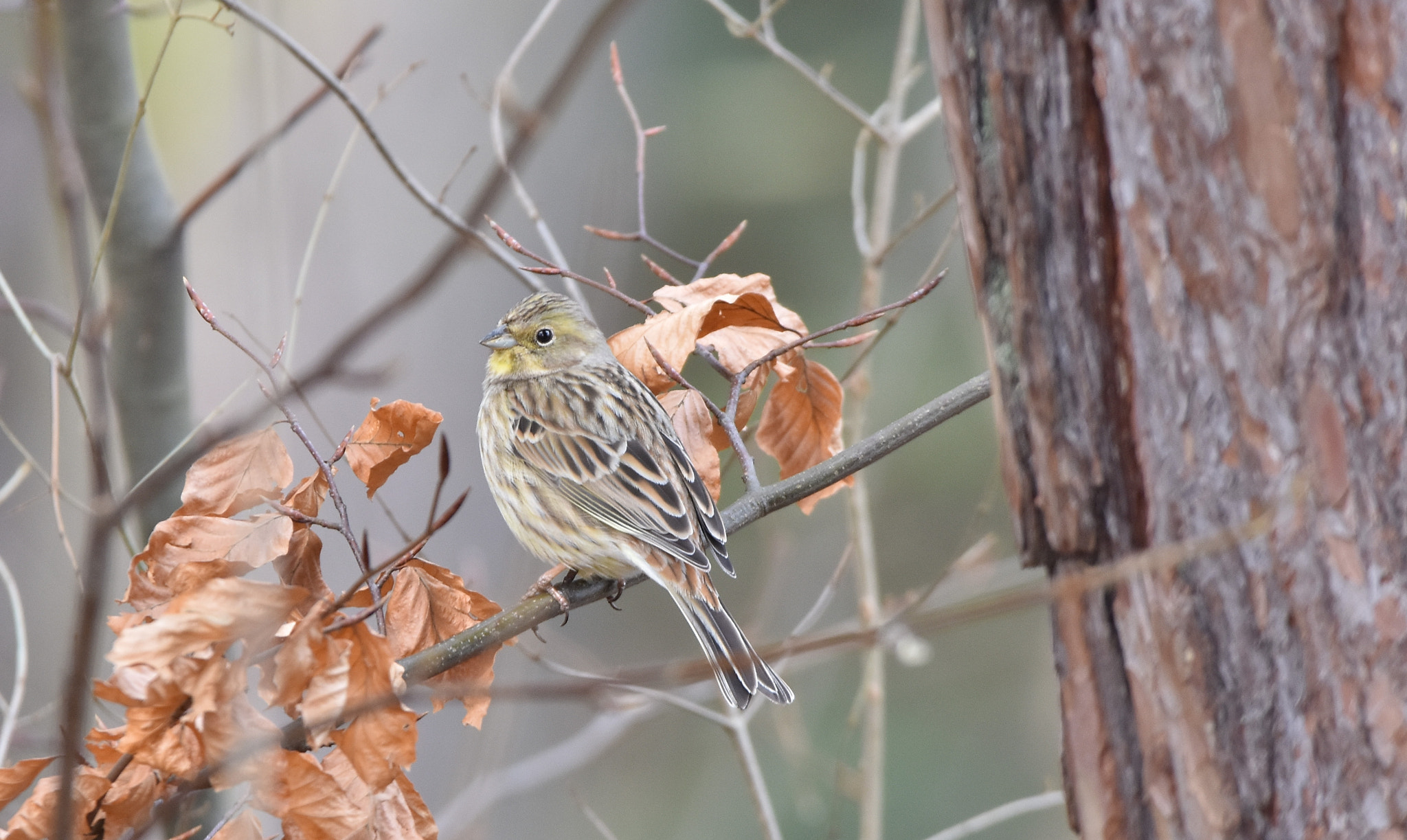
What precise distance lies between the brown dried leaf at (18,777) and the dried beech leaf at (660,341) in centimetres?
166

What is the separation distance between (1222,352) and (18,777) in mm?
2185

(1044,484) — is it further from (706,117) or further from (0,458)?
(706,117)

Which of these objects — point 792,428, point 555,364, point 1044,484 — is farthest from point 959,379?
point 1044,484

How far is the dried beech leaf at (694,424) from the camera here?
3.45 m

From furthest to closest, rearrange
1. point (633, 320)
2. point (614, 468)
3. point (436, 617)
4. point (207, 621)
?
point (633, 320)
point (614, 468)
point (436, 617)
point (207, 621)

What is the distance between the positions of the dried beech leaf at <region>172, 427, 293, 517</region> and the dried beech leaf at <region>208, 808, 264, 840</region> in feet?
2.08

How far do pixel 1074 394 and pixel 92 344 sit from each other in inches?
48.0

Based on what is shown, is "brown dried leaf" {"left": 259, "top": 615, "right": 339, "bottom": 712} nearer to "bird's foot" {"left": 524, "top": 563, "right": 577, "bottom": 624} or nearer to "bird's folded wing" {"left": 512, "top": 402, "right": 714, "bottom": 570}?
"bird's foot" {"left": 524, "top": 563, "right": 577, "bottom": 624}

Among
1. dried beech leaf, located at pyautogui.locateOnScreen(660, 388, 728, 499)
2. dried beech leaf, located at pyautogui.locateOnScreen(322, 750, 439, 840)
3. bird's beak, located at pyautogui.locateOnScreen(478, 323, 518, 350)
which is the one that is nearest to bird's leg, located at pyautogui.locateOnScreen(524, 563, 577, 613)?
dried beech leaf, located at pyautogui.locateOnScreen(660, 388, 728, 499)

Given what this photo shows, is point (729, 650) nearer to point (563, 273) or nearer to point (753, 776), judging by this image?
point (753, 776)

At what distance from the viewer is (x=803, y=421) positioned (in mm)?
3441

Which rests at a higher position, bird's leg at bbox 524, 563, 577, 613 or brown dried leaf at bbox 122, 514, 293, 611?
brown dried leaf at bbox 122, 514, 293, 611

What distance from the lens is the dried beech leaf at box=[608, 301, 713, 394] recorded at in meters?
3.21

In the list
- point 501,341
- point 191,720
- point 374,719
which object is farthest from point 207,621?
point 501,341
